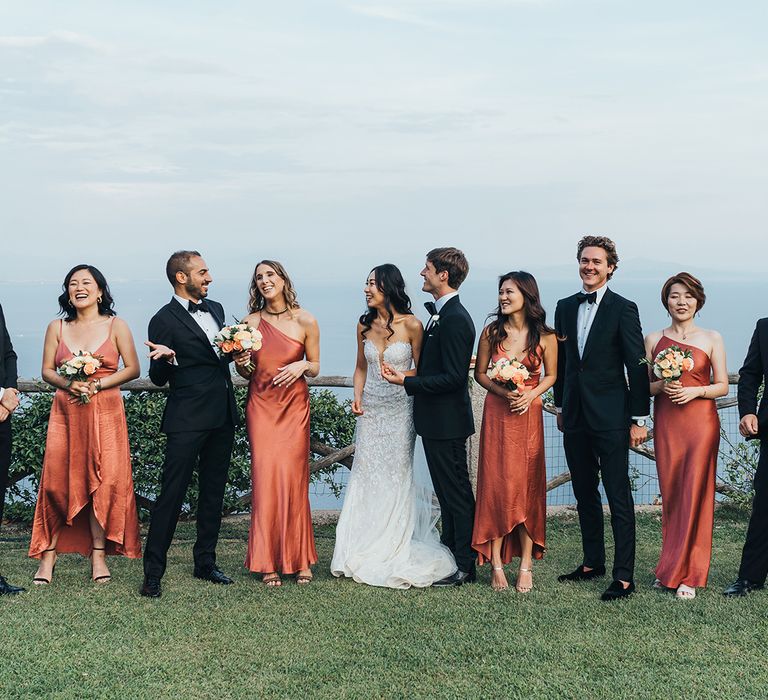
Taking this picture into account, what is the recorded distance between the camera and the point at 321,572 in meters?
7.63

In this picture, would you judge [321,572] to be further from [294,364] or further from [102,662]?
[102,662]

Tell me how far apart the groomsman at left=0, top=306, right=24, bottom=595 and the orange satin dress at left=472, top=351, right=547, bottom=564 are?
3.38 m

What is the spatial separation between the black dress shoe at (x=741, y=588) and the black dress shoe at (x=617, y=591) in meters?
0.68

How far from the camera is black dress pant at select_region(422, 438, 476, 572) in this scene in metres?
7.26

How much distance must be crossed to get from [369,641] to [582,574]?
2150mm

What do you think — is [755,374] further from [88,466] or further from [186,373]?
[88,466]

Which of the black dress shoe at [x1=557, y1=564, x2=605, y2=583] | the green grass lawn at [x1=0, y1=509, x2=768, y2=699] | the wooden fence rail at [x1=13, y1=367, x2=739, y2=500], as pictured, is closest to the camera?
the green grass lawn at [x1=0, y1=509, x2=768, y2=699]

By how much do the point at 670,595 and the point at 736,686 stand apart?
63.0 inches

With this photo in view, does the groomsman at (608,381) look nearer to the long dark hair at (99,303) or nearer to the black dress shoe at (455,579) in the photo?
the black dress shoe at (455,579)

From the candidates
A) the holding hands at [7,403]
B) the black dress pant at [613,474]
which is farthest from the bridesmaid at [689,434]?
the holding hands at [7,403]

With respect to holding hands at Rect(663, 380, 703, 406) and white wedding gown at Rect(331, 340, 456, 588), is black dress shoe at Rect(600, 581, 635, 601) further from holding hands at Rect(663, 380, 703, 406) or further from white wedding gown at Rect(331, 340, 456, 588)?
holding hands at Rect(663, 380, 703, 406)

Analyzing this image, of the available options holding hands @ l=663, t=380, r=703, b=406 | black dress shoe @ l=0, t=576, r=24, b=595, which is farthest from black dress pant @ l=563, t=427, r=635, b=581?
black dress shoe @ l=0, t=576, r=24, b=595

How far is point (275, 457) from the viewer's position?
7.31 metres

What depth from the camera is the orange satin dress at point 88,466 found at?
7.20 metres
